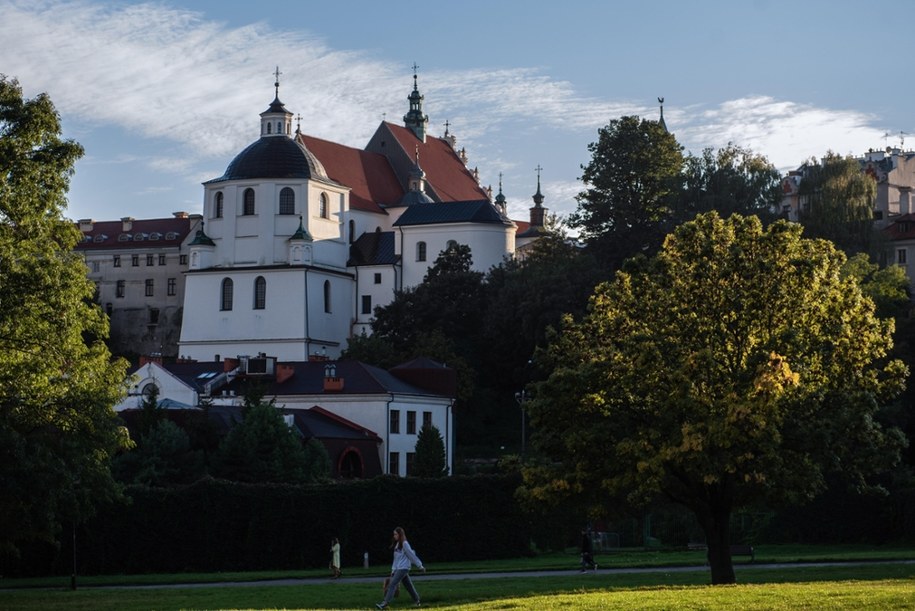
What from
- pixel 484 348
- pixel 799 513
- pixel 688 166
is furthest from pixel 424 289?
pixel 799 513

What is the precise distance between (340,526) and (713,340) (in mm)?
17603

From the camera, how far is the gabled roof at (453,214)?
120438mm

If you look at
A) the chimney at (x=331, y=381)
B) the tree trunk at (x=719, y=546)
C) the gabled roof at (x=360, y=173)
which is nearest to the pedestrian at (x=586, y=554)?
the tree trunk at (x=719, y=546)

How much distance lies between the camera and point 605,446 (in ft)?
116

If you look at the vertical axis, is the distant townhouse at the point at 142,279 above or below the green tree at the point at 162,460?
above

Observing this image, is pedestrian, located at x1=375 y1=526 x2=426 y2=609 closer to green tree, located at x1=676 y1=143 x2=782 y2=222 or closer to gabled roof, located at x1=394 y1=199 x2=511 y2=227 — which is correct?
green tree, located at x1=676 y1=143 x2=782 y2=222

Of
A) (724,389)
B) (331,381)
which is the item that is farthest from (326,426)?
(724,389)

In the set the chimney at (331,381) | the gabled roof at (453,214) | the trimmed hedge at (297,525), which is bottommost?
the trimmed hedge at (297,525)

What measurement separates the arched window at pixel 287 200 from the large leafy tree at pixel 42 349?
79.8 meters

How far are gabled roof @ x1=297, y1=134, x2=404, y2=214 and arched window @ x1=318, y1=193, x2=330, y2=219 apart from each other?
4.46 metres

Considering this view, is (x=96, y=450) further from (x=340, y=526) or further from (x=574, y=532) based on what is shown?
(x=574, y=532)

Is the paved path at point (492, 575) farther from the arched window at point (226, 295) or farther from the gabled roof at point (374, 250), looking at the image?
the gabled roof at point (374, 250)

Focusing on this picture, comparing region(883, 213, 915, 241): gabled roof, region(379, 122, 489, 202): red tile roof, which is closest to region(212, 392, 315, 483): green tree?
region(883, 213, 915, 241): gabled roof

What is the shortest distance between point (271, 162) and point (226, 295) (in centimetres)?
1014
